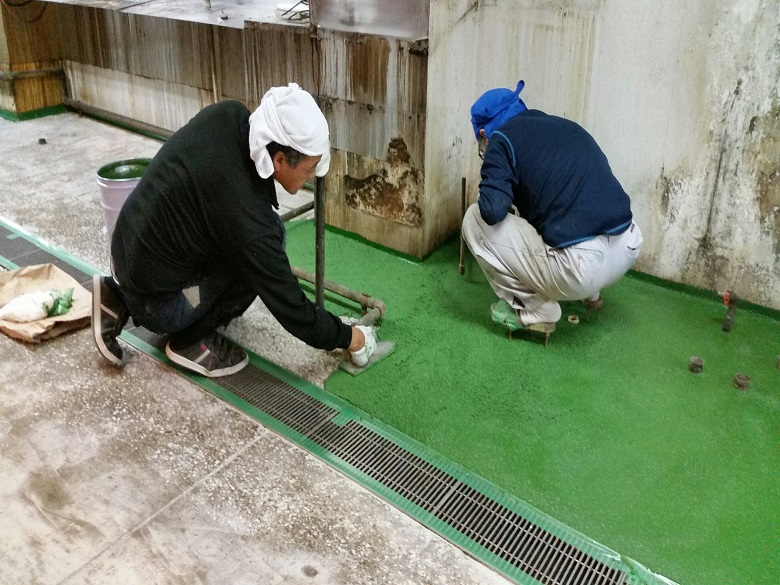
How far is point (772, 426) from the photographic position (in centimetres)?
250

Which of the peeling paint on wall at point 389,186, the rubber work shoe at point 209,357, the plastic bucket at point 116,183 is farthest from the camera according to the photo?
the peeling paint on wall at point 389,186

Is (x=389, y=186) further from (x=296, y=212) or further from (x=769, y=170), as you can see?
(x=769, y=170)

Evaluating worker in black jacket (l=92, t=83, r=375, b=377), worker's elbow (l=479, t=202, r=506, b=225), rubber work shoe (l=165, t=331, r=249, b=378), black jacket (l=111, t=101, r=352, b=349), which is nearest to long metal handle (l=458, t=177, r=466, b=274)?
worker's elbow (l=479, t=202, r=506, b=225)

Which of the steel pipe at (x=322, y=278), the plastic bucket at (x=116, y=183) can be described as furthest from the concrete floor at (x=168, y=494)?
the plastic bucket at (x=116, y=183)

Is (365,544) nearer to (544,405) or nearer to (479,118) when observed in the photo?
(544,405)

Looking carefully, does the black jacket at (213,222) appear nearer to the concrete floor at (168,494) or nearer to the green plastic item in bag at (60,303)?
the concrete floor at (168,494)

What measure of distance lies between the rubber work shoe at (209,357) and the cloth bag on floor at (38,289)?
536 mm

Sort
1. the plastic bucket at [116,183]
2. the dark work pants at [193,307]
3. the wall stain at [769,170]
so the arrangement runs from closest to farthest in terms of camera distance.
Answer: the dark work pants at [193,307], the wall stain at [769,170], the plastic bucket at [116,183]

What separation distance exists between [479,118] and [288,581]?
2.03m

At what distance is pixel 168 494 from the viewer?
2172 mm

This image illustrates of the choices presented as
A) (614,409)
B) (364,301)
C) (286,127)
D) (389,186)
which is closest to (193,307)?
(364,301)

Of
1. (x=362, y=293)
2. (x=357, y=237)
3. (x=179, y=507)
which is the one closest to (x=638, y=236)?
(x=362, y=293)

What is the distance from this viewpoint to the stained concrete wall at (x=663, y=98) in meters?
2.87

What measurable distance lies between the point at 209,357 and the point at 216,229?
0.66 metres
